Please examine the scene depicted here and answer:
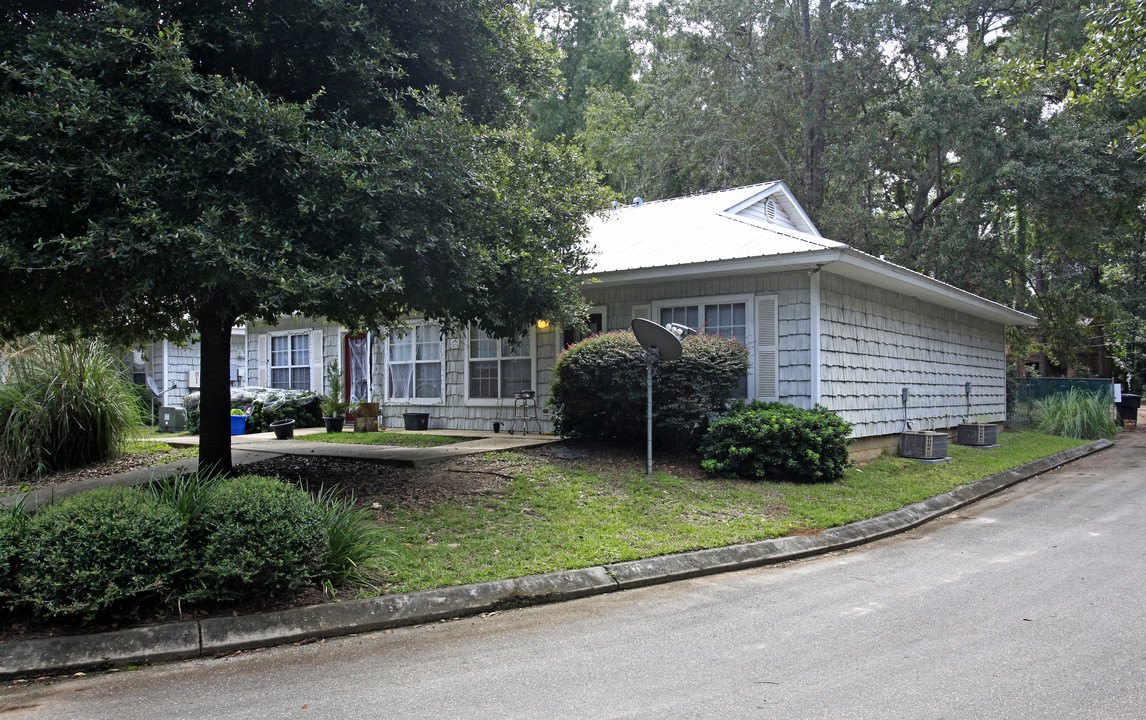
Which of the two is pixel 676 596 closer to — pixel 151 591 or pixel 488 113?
pixel 151 591

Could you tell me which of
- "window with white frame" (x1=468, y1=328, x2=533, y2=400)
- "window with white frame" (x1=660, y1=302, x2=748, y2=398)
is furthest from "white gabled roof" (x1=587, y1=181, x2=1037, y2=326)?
"window with white frame" (x1=468, y1=328, x2=533, y2=400)

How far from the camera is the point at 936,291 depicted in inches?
527

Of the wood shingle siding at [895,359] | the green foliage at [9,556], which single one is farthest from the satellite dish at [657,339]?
the green foliage at [9,556]

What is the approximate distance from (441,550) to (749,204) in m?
12.5

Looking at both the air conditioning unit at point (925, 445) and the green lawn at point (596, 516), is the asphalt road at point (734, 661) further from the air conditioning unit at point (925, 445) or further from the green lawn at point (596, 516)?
the air conditioning unit at point (925, 445)

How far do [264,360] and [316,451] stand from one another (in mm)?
8808

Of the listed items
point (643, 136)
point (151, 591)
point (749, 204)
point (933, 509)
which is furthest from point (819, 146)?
point (151, 591)

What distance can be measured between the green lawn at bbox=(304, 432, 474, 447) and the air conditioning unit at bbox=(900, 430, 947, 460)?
757cm

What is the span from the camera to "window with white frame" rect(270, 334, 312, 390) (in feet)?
59.3

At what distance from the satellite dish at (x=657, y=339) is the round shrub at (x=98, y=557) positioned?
569 centimetres

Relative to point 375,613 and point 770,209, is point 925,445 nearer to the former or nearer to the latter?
point 770,209

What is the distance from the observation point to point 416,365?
51.4 feet

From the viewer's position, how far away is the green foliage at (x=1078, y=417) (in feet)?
61.4

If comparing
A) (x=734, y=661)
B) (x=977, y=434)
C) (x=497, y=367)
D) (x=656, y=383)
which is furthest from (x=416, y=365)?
(x=734, y=661)
